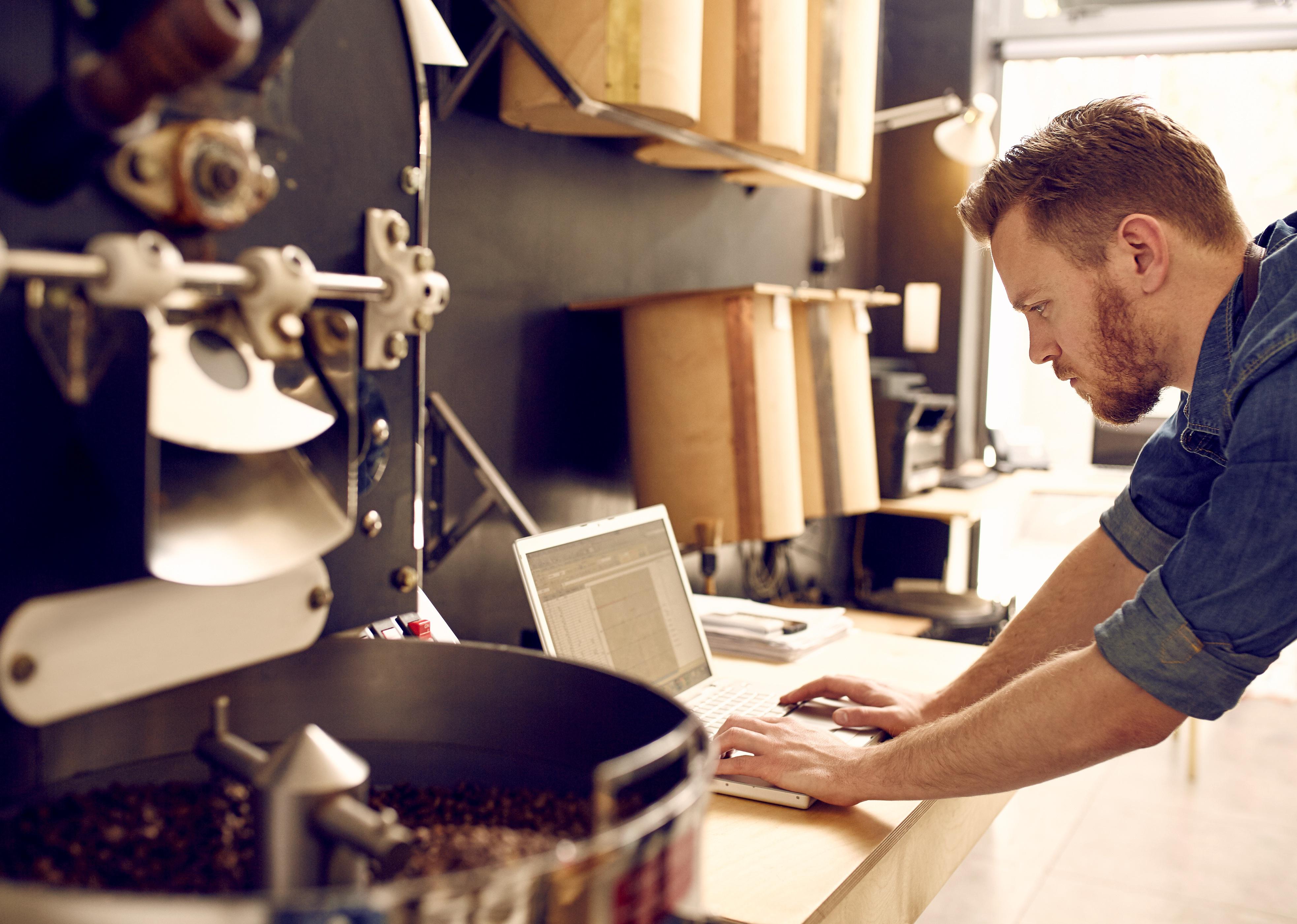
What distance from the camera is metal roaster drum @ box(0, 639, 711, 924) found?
1.29 feet

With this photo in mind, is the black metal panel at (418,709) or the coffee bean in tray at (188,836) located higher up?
the black metal panel at (418,709)

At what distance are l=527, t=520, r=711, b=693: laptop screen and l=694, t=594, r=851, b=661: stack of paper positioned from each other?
0.10m

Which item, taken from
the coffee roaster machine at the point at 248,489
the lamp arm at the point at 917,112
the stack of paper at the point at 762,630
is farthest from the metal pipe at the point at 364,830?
the lamp arm at the point at 917,112

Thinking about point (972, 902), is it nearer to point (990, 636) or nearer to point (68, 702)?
point (990, 636)

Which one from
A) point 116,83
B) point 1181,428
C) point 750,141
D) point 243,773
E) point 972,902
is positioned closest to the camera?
point 116,83

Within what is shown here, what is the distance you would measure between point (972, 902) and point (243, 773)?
8.05ft

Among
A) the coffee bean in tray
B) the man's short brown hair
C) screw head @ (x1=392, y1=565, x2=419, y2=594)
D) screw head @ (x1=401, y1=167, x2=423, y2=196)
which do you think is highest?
the man's short brown hair

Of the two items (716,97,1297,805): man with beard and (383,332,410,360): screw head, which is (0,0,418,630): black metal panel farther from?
(716,97,1297,805): man with beard

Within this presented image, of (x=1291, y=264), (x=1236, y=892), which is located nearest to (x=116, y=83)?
(x=1291, y=264)

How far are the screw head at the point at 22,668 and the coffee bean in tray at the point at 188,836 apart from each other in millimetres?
92

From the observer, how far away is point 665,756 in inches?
19.9

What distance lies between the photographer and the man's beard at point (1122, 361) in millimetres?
1375

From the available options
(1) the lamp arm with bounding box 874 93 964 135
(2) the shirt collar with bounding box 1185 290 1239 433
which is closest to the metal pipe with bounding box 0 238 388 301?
(2) the shirt collar with bounding box 1185 290 1239 433

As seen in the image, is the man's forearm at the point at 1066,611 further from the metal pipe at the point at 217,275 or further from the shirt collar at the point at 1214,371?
the metal pipe at the point at 217,275
